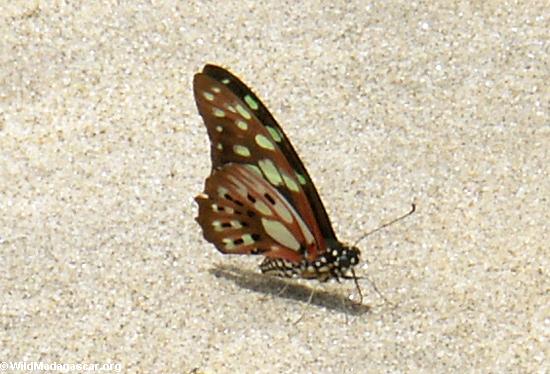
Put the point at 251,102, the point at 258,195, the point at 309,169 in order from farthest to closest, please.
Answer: the point at 309,169
the point at 258,195
the point at 251,102

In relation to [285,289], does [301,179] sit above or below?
above

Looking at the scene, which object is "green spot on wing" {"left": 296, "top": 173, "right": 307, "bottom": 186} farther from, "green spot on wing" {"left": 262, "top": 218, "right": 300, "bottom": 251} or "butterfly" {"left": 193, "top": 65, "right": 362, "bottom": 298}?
"green spot on wing" {"left": 262, "top": 218, "right": 300, "bottom": 251}

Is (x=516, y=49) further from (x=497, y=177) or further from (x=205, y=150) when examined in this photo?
(x=205, y=150)

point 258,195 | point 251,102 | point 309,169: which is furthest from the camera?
point 309,169

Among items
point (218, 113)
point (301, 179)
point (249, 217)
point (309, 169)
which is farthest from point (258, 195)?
point (309, 169)

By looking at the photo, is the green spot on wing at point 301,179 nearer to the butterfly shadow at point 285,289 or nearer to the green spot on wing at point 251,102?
the green spot on wing at point 251,102

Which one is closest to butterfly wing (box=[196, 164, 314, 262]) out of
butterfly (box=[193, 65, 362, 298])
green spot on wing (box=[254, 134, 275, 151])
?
butterfly (box=[193, 65, 362, 298])

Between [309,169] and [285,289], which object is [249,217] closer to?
[285,289]
